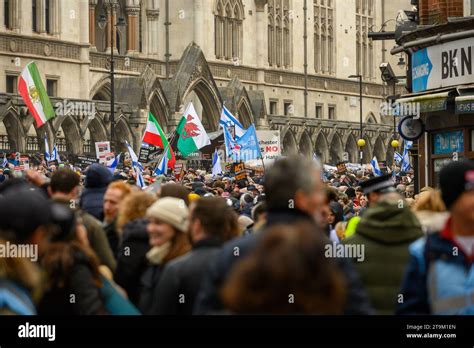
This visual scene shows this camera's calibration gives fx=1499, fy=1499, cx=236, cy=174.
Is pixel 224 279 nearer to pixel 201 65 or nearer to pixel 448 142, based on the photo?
pixel 448 142

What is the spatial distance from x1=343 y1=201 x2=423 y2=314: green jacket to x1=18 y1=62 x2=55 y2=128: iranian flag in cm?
2499

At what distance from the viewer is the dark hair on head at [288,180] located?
6676 millimetres

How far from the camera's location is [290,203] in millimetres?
6910

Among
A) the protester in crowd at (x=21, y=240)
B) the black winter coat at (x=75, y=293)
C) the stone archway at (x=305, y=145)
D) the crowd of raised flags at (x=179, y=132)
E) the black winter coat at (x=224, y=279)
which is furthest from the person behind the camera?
the stone archway at (x=305, y=145)

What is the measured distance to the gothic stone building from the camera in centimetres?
5484

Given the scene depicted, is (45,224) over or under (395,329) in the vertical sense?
over

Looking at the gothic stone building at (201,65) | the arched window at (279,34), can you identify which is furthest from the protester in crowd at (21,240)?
the arched window at (279,34)

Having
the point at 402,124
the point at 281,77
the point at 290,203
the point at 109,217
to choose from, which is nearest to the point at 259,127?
the point at 281,77

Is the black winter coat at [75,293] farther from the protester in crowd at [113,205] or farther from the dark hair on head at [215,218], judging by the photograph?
the protester in crowd at [113,205]

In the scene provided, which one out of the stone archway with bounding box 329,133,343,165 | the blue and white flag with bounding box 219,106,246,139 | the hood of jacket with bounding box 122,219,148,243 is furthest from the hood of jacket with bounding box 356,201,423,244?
the stone archway with bounding box 329,133,343,165

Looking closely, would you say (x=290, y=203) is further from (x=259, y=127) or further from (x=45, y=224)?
(x=259, y=127)

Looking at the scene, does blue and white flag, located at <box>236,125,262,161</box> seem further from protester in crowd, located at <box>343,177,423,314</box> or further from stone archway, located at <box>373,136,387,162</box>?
stone archway, located at <box>373,136,387,162</box>

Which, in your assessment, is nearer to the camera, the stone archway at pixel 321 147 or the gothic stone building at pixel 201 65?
the gothic stone building at pixel 201 65

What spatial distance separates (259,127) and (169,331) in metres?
57.3
